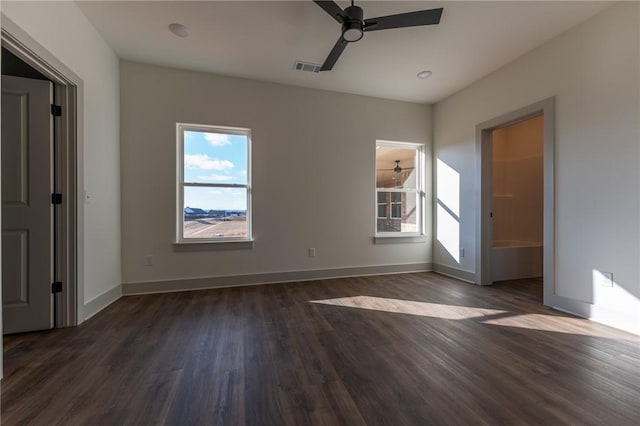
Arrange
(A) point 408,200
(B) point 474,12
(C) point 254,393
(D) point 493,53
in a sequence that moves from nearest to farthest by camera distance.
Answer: (C) point 254,393, (B) point 474,12, (D) point 493,53, (A) point 408,200

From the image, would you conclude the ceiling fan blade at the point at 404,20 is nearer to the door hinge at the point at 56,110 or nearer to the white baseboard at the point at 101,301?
the door hinge at the point at 56,110

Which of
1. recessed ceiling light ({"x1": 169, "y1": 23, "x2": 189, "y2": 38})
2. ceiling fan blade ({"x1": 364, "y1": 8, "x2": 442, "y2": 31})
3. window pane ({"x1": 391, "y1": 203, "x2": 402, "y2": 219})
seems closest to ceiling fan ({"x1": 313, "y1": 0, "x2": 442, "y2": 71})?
ceiling fan blade ({"x1": 364, "y1": 8, "x2": 442, "y2": 31})

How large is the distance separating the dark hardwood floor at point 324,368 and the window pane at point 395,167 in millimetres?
2267

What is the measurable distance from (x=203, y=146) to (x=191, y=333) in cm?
239

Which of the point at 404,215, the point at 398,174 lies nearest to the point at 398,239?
the point at 404,215

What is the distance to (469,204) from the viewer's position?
3783mm

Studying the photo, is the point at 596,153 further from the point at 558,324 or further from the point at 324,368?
the point at 324,368

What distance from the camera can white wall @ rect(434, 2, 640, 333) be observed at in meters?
2.22

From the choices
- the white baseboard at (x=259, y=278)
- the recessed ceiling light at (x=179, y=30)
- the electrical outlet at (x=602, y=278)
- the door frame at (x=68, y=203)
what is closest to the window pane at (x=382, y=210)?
the white baseboard at (x=259, y=278)

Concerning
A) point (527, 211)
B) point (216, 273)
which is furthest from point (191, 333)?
point (527, 211)

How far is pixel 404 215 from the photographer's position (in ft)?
14.9

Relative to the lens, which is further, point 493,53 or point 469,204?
point 469,204

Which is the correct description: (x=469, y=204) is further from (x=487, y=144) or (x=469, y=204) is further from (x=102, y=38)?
(x=102, y=38)

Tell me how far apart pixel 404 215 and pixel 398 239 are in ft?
1.56
